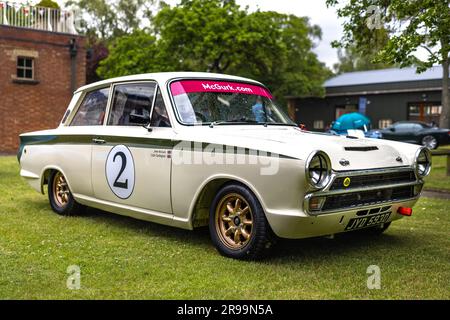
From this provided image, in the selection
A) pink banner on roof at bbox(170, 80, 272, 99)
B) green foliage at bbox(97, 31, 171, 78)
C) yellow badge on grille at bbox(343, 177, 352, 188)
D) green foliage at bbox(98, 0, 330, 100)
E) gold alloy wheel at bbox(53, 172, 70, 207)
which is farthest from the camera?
green foliage at bbox(97, 31, 171, 78)

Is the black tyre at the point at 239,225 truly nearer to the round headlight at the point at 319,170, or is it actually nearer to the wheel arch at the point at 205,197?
the wheel arch at the point at 205,197

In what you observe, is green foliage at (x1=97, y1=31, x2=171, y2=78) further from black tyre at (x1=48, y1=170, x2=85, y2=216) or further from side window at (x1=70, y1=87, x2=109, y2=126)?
side window at (x1=70, y1=87, x2=109, y2=126)

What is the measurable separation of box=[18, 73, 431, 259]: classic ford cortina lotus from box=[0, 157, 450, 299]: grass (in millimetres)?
297

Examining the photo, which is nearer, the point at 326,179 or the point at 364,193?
the point at 326,179

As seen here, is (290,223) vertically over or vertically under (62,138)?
under

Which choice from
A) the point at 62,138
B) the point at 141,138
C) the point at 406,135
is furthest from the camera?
the point at 406,135

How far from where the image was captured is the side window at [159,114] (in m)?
5.38

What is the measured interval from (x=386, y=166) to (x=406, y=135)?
2148cm

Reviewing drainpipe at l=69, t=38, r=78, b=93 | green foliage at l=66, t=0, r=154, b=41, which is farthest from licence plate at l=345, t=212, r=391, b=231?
green foliage at l=66, t=0, r=154, b=41

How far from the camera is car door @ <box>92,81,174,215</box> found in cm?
529

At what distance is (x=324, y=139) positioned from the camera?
15.9 feet

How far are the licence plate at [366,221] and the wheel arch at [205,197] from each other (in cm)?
100
